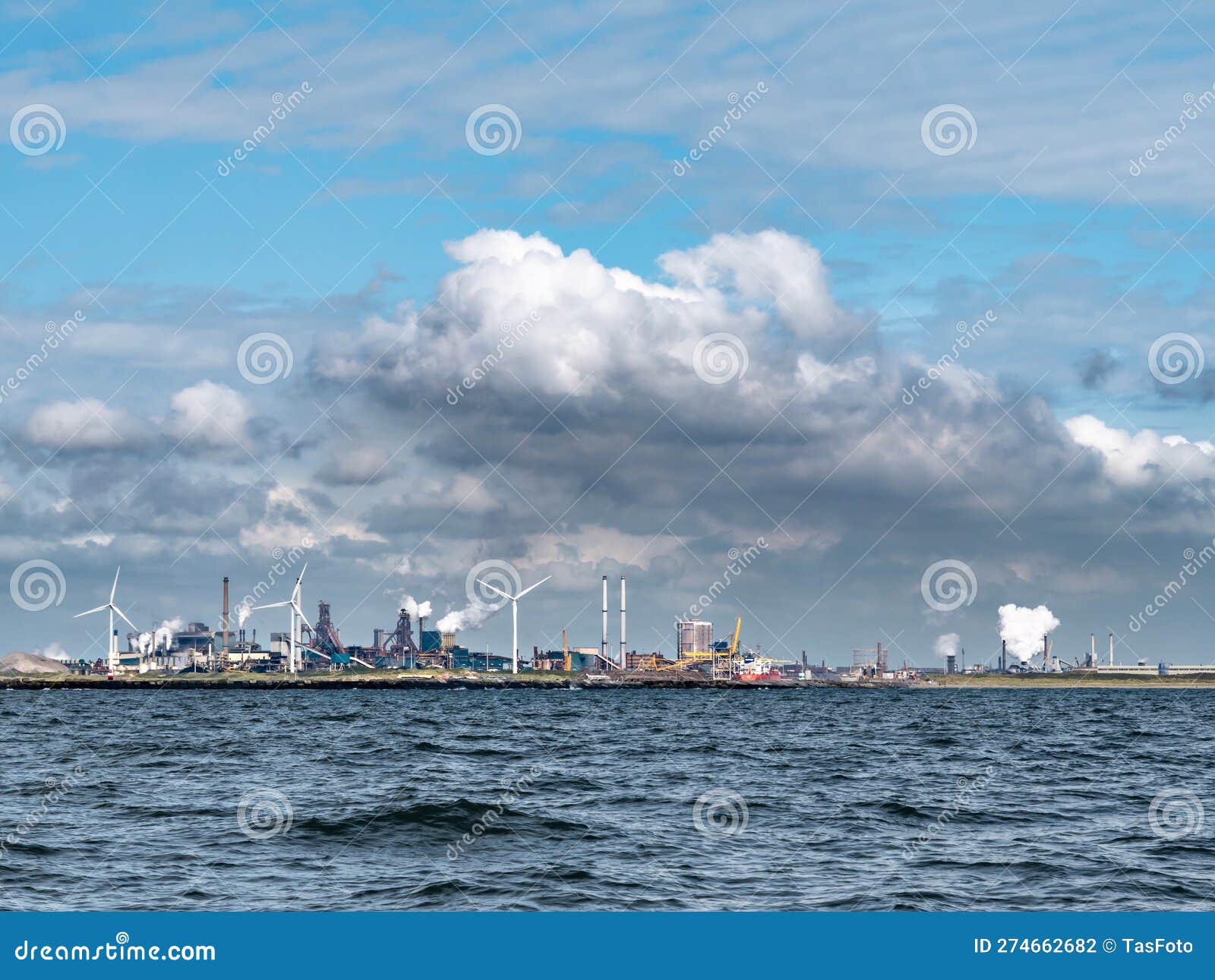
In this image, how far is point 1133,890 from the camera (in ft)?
90.3

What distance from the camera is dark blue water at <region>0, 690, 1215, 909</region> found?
27.2 m

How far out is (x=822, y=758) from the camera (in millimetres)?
63125

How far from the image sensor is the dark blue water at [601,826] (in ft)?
89.2

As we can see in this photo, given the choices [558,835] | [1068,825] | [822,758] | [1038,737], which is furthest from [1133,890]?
[1038,737]

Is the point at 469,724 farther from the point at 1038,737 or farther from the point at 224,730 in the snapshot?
the point at 1038,737

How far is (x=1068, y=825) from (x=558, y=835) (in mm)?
15667

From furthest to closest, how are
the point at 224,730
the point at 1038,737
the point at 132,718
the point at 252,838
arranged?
the point at 132,718 → the point at 224,730 → the point at 1038,737 → the point at 252,838

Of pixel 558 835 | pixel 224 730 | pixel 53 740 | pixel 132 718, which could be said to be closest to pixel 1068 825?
pixel 558 835

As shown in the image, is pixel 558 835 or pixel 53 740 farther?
pixel 53 740

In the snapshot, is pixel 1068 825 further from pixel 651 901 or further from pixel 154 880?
pixel 154 880

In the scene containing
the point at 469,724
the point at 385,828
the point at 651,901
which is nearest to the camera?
the point at 651,901

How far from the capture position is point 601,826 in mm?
36469

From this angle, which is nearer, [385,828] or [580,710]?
[385,828]

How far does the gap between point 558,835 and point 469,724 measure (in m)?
67.7
